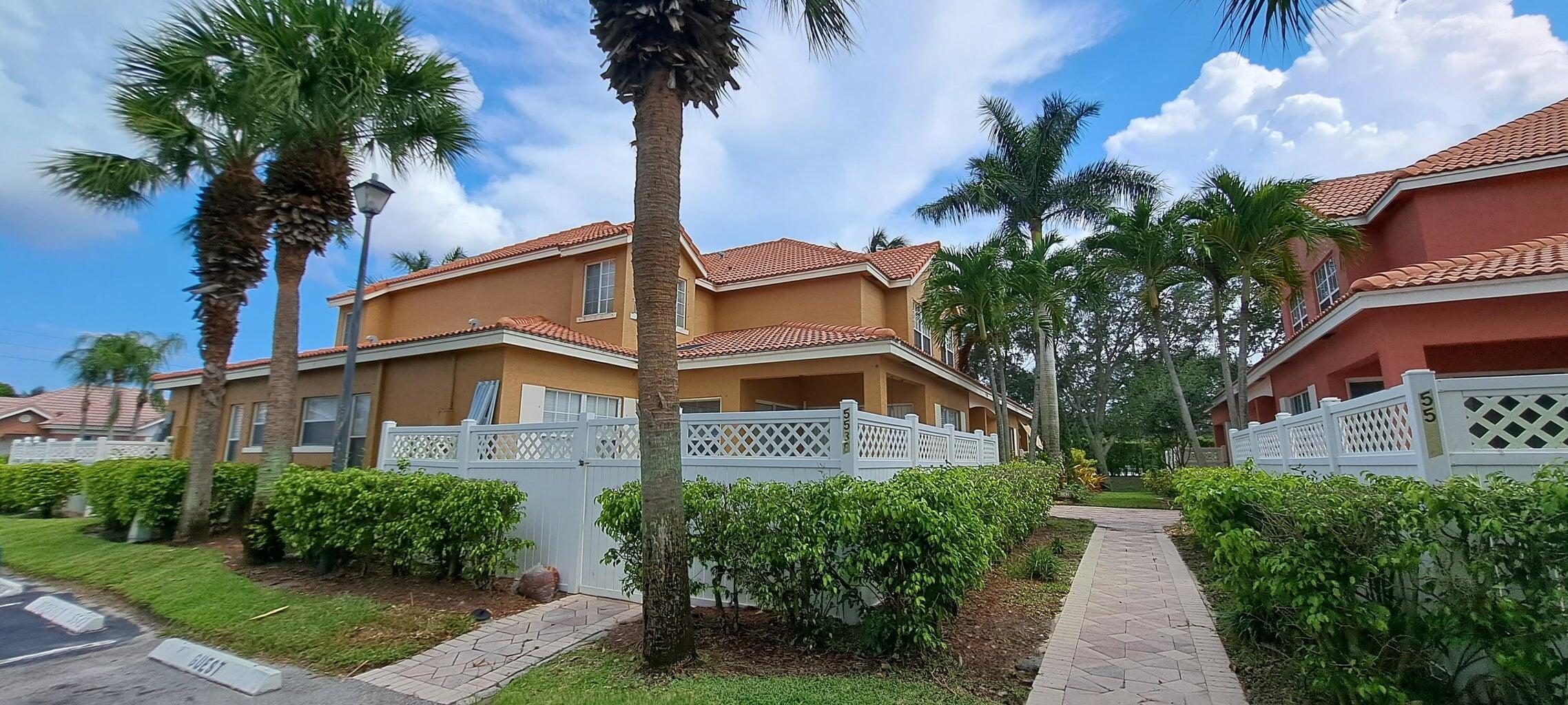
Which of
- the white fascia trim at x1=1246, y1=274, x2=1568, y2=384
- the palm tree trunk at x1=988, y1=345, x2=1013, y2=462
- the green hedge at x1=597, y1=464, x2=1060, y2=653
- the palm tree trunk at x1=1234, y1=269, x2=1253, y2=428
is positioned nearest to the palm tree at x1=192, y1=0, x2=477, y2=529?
the green hedge at x1=597, y1=464, x2=1060, y2=653

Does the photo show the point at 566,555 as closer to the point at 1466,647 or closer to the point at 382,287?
the point at 1466,647

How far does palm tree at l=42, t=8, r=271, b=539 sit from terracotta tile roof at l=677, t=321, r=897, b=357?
8065 mm

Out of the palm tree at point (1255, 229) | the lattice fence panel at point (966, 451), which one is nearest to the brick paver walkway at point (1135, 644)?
the lattice fence panel at point (966, 451)

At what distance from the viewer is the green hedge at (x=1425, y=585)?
3258 millimetres

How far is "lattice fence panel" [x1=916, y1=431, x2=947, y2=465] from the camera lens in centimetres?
860

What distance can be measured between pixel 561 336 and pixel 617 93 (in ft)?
26.3

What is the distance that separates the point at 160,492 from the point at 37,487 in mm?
9675

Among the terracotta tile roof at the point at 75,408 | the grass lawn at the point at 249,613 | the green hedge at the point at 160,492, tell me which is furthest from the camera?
the terracotta tile roof at the point at 75,408

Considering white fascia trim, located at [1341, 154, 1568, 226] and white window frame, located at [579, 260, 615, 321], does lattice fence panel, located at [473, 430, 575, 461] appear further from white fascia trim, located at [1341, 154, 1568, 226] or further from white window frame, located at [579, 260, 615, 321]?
white fascia trim, located at [1341, 154, 1568, 226]

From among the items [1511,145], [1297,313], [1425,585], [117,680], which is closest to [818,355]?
[1425,585]

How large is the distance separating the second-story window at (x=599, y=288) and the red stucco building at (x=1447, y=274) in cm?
1374

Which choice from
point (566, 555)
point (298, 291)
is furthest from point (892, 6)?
point (298, 291)

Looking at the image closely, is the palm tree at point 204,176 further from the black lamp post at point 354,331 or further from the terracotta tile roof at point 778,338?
the terracotta tile roof at point 778,338

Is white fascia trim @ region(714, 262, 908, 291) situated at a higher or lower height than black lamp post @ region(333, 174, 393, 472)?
higher
